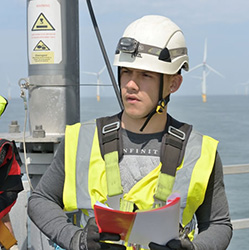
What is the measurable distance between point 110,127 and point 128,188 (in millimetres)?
246

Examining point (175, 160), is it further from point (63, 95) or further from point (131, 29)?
point (63, 95)

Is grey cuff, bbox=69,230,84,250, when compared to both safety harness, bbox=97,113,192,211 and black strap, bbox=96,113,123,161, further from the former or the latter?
black strap, bbox=96,113,123,161

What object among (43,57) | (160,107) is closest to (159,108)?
(160,107)

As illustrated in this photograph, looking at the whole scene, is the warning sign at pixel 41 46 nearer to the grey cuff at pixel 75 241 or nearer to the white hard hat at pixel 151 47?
the white hard hat at pixel 151 47

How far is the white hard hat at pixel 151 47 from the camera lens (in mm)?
1929

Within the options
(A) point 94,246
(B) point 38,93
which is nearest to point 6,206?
(B) point 38,93

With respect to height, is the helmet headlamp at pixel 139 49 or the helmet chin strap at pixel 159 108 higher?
the helmet headlamp at pixel 139 49

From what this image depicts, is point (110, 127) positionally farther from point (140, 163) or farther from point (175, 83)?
point (175, 83)

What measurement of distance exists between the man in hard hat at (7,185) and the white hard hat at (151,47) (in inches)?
38.2

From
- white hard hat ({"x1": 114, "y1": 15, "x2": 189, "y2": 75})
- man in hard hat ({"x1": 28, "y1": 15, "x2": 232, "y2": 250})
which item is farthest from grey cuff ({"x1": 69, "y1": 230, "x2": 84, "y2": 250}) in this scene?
white hard hat ({"x1": 114, "y1": 15, "x2": 189, "y2": 75})

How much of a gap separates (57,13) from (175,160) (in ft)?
5.74

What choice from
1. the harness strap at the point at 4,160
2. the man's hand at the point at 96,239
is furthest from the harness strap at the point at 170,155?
the harness strap at the point at 4,160

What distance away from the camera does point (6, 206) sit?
273cm

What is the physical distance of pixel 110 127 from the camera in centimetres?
198
